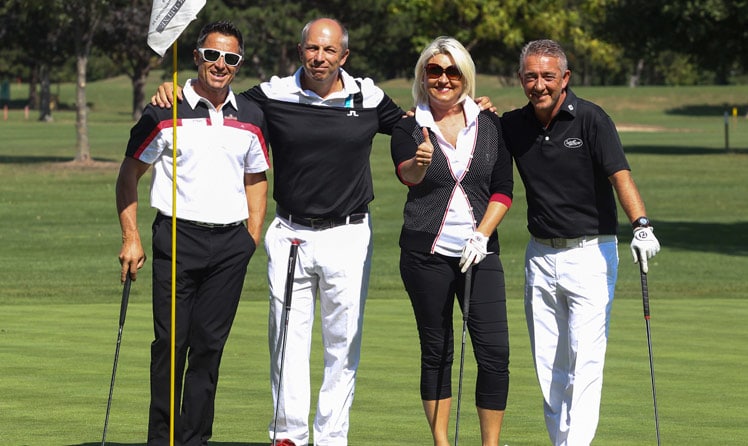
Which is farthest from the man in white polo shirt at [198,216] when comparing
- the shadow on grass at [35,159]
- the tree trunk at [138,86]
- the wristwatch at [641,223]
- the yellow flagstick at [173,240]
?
the tree trunk at [138,86]

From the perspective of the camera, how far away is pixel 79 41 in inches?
1513

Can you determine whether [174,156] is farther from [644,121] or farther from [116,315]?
[644,121]

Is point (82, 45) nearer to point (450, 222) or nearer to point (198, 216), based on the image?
point (198, 216)

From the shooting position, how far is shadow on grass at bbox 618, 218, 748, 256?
2291 centimetres

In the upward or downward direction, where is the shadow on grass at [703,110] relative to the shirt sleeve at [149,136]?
downward

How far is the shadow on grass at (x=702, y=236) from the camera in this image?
75.2 feet

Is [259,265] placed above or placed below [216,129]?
below

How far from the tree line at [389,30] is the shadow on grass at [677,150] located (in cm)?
271

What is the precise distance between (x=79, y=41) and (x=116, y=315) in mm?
26197

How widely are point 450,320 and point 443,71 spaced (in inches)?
47.4

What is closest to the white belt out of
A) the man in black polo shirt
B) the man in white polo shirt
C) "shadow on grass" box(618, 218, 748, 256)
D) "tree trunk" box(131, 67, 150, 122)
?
the man in black polo shirt

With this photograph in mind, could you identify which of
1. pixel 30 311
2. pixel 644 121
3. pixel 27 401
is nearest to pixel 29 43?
pixel 644 121

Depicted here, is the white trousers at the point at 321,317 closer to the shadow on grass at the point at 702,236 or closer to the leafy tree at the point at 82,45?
the shadow on grass at the point at 702,236

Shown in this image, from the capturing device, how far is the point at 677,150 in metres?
48.8
